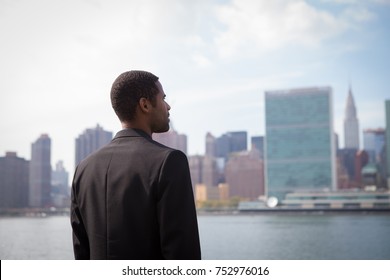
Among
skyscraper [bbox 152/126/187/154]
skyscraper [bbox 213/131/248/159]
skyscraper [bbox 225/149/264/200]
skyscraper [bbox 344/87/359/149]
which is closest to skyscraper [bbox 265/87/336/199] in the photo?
skyscraper [bbox 344/87/359/149]

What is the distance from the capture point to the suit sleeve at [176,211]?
104cm

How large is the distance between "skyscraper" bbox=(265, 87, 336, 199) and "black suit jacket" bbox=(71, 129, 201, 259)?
161 feet

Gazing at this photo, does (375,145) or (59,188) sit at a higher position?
(375,145)

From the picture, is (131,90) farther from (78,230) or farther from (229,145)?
(229,145)

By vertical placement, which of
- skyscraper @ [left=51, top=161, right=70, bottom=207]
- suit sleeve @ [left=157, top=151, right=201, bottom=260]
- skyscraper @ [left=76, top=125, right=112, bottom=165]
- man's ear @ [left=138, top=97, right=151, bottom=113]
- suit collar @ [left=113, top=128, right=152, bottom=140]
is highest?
skyscraper @ [left=76, top=125, right=112, bottom=165]

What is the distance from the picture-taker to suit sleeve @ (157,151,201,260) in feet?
3.40

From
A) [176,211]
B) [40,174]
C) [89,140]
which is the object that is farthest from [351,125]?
[176,211]

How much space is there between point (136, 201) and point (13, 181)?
29351 mm

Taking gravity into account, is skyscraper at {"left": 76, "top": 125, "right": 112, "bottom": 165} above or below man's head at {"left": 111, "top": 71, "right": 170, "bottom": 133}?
above

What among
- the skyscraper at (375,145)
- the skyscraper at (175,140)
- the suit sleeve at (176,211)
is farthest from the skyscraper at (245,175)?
the suit sleeve at (176,211)

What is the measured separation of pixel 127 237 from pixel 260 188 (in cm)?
5334

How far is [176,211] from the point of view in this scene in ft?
3.40

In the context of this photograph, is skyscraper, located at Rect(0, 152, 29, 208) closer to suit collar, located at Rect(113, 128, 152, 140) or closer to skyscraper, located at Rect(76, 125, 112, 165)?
skyscraper, located at Rect(76, 125, 112, 165)

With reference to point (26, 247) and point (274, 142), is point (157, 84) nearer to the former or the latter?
point (26, 247)
